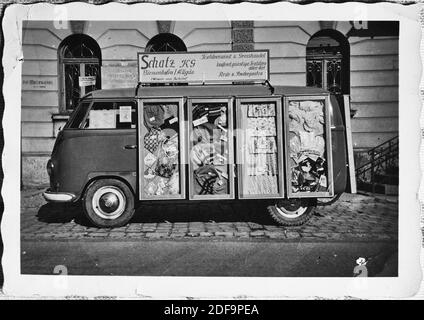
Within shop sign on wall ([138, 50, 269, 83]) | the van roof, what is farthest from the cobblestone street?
shop sign on wall ([138, 50, 269, 83])

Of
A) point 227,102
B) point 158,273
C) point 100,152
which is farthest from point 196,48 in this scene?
point 158,273

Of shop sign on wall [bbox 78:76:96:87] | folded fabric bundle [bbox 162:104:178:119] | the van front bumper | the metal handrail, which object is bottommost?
the van front bumper

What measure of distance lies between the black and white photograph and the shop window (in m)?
0.02

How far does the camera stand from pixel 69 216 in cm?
466

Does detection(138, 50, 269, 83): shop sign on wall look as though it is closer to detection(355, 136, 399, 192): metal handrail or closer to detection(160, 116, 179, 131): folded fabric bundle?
detection(160, 116, 179, 131): folded fabric bundle

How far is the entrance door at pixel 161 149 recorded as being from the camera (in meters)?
4.46

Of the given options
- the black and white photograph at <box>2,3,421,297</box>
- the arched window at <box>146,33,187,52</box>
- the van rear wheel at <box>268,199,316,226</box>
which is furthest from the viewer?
the van rear wheel at <box>268,199,316,226</box>

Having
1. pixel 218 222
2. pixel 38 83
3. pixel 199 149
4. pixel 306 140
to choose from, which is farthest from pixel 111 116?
pixel 306 140

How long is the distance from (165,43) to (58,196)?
2.02m

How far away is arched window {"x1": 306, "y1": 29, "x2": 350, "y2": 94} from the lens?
4512 millimetres

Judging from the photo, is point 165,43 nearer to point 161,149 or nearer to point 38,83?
point 161,149

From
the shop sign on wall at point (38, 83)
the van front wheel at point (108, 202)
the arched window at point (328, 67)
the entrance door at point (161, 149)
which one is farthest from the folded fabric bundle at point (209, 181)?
the shop sign on wall at point (38, 83)

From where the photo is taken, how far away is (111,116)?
468 centimetres

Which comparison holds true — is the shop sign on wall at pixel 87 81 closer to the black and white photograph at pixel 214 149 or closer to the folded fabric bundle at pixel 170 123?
the black and white photograph at pixel 214 149
